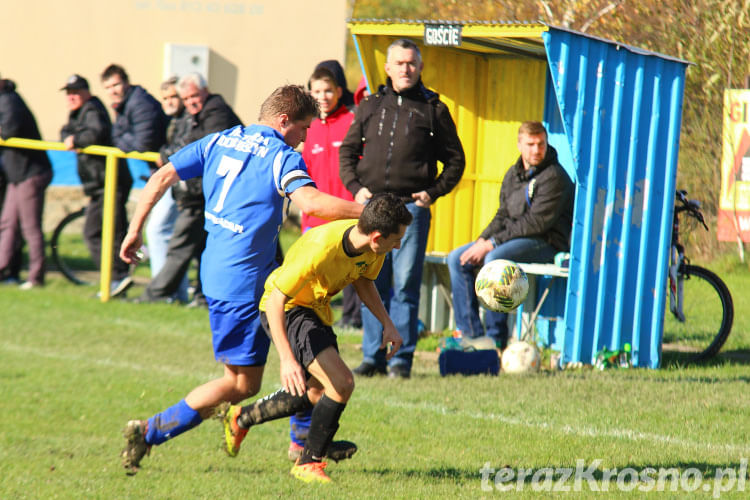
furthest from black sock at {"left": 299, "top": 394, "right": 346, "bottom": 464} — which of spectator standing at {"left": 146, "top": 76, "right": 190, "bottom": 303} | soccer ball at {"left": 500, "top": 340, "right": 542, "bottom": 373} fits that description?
spectator standing at {"left": 146, "top": 76, "right": 190, "bottom": 303}

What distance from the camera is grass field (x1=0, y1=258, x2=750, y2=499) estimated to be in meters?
5.51

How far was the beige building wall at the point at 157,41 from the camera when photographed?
65.2 ft

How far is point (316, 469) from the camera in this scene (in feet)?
18.1

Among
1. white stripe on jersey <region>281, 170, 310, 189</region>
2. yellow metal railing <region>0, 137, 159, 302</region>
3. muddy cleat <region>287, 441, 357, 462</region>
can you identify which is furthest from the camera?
yellow metal railing <region>0, 137, 159, 302</region>

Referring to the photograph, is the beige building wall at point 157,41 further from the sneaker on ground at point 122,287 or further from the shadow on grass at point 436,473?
the shadow on grass at point 436,473

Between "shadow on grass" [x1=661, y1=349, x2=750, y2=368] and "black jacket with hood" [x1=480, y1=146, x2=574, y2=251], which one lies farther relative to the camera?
"black jacket with hood" [x1=480, y1=146, x2=574, y2=251]

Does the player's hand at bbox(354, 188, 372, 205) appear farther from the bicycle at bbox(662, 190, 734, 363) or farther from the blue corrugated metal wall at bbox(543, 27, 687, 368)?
the bicycle at bbox(662, 190, 734, 363)

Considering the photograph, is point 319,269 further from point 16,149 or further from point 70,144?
point 16,149

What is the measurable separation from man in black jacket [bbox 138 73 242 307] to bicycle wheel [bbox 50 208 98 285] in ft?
5.10

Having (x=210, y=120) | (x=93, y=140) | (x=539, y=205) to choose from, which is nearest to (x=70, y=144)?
(x=93, y=140)

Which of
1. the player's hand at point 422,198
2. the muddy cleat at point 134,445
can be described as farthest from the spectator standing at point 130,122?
the muddy cleat at point 134,445

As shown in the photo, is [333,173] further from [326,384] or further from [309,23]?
[309,23]

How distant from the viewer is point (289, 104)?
5574 mm

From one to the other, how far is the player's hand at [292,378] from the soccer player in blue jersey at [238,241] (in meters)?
0.47
